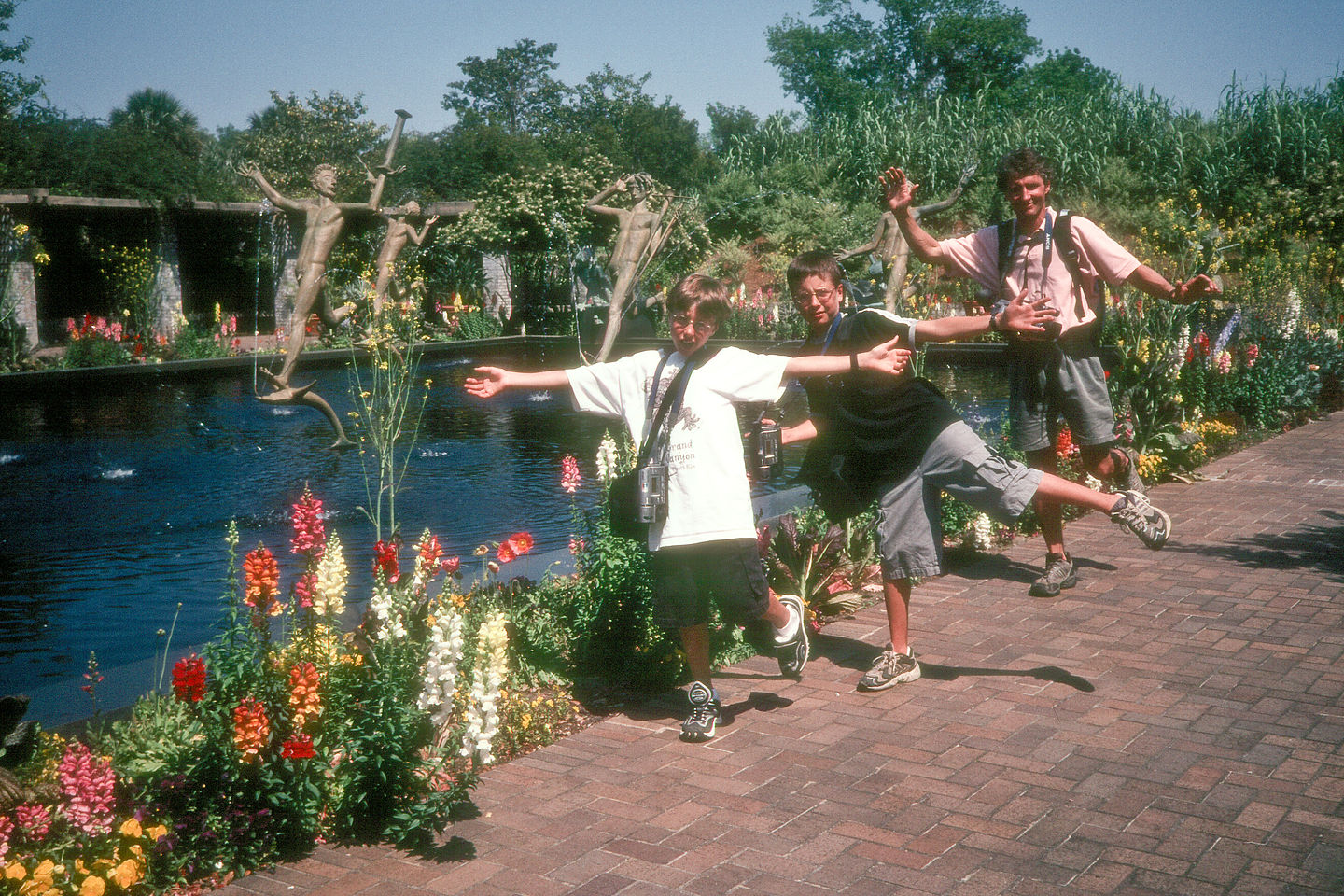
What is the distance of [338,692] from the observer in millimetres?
3342

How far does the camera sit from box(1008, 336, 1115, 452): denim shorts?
17.3 feet

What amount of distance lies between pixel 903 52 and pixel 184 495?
64.4 meters

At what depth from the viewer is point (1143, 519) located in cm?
409

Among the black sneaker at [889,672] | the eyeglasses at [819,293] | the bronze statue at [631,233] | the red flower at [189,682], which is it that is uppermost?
the bronze statue at [631,233]

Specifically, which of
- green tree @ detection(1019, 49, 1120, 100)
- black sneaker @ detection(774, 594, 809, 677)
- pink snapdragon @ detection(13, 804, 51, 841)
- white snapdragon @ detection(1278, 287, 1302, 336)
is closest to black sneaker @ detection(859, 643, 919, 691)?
black sneaker @ detection(774, 594, 809, 677)

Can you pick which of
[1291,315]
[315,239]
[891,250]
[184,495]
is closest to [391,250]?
[184,495]

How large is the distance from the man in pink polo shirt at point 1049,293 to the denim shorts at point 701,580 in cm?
151

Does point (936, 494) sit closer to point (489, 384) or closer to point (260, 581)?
point (489, 384)

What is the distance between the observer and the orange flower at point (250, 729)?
117 inches

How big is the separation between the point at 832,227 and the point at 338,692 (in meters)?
26.4

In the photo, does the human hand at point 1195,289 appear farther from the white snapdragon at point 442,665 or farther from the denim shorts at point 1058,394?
the white snapdragon at point 442,665

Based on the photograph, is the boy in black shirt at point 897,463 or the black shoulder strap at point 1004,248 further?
the black shoulder strap at point 1004,248

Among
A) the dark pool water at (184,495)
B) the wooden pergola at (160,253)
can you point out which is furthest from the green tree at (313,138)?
the dark pool water at (184,495)

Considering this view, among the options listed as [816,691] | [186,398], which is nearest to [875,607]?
[816,691]
